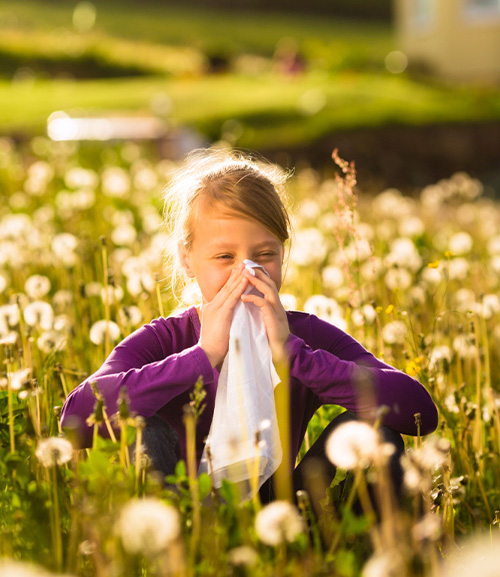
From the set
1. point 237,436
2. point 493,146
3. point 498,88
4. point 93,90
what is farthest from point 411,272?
point 93,90

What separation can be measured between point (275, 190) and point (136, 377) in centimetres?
69

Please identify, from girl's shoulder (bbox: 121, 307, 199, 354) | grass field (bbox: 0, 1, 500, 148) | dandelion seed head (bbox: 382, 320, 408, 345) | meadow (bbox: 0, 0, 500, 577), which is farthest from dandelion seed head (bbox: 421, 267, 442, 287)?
grass field (bbox: 0, 1, 500, 148)

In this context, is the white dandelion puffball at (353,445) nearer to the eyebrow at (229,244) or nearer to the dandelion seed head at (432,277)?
the eyebrow at (229,244)

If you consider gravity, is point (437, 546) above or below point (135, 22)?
below

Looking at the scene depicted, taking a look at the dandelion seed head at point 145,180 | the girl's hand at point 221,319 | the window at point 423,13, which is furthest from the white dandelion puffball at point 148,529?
the window at point 423,13

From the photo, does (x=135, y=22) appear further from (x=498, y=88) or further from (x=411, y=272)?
(x=411, y=272)

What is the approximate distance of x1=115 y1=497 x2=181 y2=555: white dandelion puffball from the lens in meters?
1.09

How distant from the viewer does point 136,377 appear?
6.48 feet

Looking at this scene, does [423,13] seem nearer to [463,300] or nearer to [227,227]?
[463,300]

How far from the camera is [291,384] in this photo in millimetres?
2188

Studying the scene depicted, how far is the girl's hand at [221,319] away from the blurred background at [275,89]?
6.23 meters

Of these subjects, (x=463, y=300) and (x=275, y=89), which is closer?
(x=463, y=300)

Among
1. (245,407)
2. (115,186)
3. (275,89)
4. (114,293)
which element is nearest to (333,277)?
(114,293)

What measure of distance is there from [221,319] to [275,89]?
564 inches
